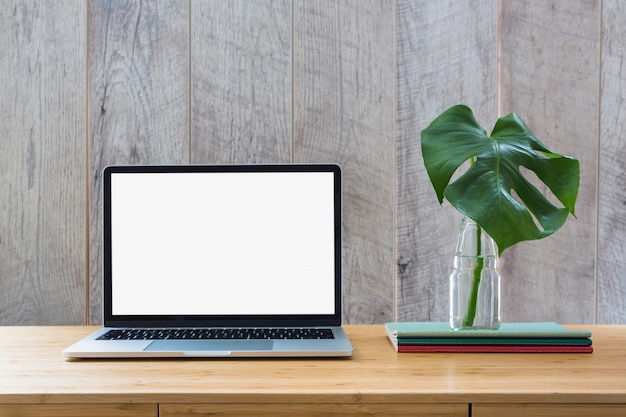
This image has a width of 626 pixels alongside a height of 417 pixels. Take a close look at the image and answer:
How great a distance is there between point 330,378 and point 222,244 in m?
0.37

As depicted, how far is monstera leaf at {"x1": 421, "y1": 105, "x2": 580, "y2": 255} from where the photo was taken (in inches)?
35.0

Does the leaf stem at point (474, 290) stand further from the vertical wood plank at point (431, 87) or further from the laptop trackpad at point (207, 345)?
the laptop trackpad at point (207, 345)

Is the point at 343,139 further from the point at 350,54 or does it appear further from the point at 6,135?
the point at 6,135

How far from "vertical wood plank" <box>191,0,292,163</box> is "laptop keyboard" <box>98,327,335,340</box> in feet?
1.16

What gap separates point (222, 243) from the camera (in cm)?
110

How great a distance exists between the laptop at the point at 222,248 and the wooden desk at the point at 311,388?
18 cm

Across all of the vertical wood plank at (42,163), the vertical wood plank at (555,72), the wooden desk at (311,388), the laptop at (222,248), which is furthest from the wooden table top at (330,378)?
the vertical wood plank at (555,72)

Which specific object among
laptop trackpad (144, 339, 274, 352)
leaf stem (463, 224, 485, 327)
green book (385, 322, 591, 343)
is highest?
leaf stem (463, 224, 485, 327)

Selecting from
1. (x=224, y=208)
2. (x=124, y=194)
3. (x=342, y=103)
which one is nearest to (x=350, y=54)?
(x=342, y=103)

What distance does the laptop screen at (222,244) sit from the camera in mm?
1097

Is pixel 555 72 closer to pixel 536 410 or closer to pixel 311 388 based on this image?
pixel 536 410

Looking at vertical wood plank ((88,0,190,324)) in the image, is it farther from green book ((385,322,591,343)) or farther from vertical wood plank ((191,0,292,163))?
green book ((385,322,591,343))

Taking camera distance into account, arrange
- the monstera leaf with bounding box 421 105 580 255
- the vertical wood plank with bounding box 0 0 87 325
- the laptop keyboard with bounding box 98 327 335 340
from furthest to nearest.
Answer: the vertical wood plank with bounding box 0 0 87 325 → the laptop keyboard with bounding box 98 327 335 340 → the monstera leaf with bounding box 421 105 580 255

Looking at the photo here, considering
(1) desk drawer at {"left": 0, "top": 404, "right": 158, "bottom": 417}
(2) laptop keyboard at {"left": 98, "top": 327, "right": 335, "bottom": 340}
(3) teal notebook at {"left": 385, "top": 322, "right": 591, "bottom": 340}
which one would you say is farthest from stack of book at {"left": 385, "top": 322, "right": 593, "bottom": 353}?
(1) desk drawer at {"left": 0, "top": 404, "right": 158, "bottom": 417}
